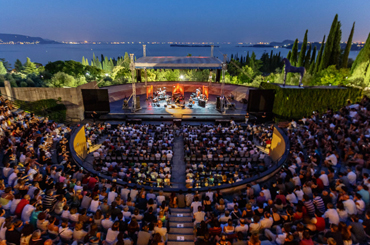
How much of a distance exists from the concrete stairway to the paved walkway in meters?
2.52

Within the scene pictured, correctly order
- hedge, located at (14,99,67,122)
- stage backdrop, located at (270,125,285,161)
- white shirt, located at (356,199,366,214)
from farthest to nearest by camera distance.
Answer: hedge, located at (14,99,67,122) < stage backdrop, located at (270,125,285,161) < white shirt, located at (356,199,366,214)

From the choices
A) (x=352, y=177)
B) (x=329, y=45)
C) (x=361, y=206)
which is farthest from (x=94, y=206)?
(x=329, y=45)

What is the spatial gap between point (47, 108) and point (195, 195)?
59.2 ft

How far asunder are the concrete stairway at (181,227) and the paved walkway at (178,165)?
2.52 metres

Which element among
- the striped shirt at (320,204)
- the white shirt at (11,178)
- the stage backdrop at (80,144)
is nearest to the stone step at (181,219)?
the striped shirt at (320,204)

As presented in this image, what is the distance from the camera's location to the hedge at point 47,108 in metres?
18.8

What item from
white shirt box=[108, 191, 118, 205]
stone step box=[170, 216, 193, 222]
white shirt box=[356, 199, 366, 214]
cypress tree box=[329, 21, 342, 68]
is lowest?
stone step box=[170, 216, 193, 222]

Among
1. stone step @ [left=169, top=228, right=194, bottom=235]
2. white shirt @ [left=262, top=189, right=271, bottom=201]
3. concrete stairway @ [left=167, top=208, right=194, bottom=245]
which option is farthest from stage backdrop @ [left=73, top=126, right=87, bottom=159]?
white shirt @ [left=262, top=189, right=271, bottom=201]

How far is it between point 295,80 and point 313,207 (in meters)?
27.5

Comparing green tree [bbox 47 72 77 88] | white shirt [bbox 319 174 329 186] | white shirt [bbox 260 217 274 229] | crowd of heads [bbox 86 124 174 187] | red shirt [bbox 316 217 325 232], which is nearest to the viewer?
red shirt [bbox 316 217 325 232]

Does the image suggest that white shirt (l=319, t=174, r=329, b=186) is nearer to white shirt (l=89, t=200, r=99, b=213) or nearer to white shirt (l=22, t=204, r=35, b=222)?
white shirt (l=89, t=200, r=99, b=213)

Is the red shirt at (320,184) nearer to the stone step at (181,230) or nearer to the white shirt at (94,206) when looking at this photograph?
the stone step at (181,230)

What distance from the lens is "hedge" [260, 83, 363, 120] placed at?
59.0ft

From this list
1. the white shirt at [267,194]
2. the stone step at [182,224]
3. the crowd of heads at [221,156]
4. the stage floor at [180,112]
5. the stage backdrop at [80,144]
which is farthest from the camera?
the stage floor at [180,112]
